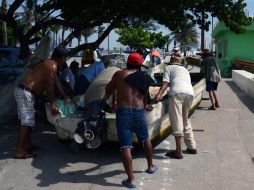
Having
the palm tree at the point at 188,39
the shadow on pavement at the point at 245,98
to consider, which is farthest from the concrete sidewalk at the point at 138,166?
the palm tree at the point at 188,39

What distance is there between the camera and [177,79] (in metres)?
7.17

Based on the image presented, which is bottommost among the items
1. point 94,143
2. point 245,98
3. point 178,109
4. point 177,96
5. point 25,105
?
point 245,98

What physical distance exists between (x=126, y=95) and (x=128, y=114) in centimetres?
25

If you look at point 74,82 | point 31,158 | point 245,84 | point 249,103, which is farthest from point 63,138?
point 245,84

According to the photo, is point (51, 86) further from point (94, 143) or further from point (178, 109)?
point (178, 109)

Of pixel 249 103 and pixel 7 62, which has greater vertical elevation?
pixel 7 62

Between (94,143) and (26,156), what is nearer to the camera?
(94,143)

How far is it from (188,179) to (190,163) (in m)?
0.79

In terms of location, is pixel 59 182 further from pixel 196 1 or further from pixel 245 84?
pixel 245 84

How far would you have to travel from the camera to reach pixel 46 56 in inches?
371

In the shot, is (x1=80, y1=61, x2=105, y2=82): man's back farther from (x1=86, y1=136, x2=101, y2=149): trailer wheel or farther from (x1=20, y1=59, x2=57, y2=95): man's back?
(x1=86, y1=136, x2=101, y2=149): trailer wheel

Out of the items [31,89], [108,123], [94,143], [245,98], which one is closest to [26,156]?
[31,89]

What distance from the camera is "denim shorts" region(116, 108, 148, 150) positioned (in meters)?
5.87

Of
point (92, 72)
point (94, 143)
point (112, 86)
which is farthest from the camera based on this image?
point (92, 72)
